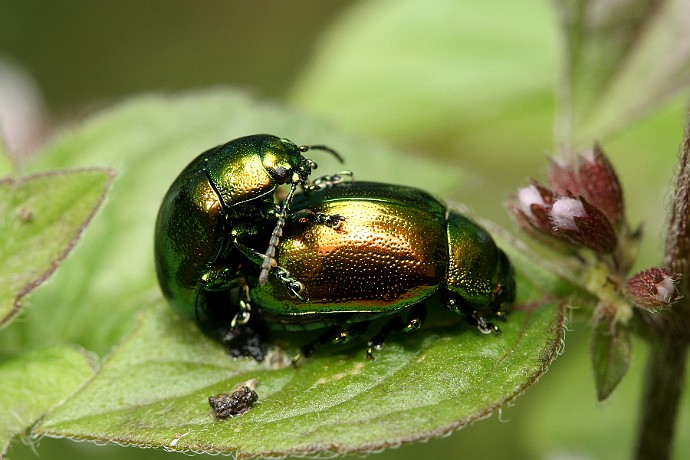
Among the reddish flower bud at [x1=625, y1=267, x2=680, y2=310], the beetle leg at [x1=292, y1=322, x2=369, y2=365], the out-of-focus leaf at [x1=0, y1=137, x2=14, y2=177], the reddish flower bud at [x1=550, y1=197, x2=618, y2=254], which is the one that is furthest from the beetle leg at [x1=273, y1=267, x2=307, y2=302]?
the out-of-focus leaf at [x1=0, y1=137, x2=14, y2=177]

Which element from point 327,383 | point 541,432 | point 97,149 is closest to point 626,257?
point 327,383

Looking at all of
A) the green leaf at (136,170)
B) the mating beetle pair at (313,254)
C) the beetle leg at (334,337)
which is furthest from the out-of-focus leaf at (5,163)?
the beetle leg at (334,337)

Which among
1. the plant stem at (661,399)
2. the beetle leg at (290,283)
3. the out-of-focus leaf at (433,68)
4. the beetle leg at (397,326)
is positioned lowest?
the plant stem at (661,399)

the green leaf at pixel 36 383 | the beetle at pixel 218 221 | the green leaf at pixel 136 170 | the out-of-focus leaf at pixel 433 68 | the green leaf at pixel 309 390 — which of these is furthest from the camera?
the out-of-focus leaf at pixel 433 68

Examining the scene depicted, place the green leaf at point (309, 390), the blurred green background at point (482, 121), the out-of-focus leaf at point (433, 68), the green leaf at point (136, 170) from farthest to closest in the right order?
the out-of-focus leaf at point (433, 68) < the blurred green background at point (482, 121) < the green leaf at point (136, 170) < the green leaf at point (309, 390)

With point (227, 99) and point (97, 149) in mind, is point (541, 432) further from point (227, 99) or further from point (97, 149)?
point (97, 149)

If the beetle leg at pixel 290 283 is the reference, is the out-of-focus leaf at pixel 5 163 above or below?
above

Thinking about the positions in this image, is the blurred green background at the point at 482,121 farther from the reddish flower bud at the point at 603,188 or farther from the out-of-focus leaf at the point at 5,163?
the reddish flower bud at the point at 603,188
